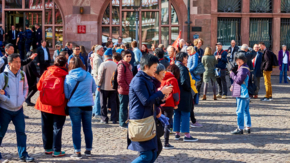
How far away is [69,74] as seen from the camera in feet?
21.8

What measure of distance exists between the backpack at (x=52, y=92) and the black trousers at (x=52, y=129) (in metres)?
0.29

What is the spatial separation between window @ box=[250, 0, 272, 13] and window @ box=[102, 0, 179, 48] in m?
4.26

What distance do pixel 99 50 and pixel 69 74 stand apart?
394cm

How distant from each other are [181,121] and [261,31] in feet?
51.1

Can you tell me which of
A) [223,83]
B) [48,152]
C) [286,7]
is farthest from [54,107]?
[286,7]

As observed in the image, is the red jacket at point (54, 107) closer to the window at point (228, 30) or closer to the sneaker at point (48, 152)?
the sneaker at point (48, 152)

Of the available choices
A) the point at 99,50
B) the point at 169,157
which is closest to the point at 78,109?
the point at 169,157

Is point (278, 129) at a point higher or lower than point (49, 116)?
lower

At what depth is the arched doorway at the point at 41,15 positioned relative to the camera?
20938mm

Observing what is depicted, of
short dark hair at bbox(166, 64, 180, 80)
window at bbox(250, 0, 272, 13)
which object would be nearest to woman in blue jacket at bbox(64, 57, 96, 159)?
short dark hair at bbox(166, 64, 180, 80)

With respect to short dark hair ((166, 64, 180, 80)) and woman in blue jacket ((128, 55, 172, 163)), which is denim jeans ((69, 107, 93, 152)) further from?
woman in blue jacket ((128, 55, 172, 163))

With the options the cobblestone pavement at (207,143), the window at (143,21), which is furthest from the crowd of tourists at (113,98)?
the window at (143,21)

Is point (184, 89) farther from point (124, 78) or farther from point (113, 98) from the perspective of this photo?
point (113, 98)

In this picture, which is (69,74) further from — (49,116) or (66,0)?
(66,0)
